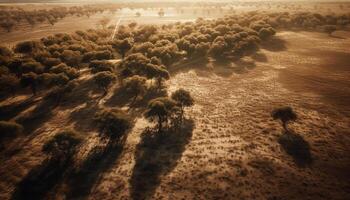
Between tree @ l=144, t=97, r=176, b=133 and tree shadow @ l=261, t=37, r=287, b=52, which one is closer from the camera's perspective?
tree @ l=144, t=97, r=176, b=133

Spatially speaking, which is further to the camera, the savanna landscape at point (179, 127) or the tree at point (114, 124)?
the tree at point (114, 124)

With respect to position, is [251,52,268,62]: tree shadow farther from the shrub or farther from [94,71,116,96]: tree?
[94,71,116,96]: tree

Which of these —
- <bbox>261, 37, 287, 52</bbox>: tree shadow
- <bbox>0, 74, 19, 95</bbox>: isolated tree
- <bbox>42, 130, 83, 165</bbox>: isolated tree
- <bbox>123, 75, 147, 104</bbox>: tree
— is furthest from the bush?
<bbox>261, 37, 287, 52</bbox>: tree shadow

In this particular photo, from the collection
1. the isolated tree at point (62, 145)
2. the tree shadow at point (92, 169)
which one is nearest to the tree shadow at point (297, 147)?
the tree shadow at point (92, 169)

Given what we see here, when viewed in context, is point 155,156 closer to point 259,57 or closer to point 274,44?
point 259,57

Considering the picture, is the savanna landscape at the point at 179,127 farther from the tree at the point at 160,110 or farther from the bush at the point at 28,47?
the bush at the point at 28,47

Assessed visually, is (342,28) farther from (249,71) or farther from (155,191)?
(155,191)

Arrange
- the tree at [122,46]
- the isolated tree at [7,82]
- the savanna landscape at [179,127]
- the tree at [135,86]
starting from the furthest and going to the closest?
the tree at [122,46] < the tree at [135,86] < the isolated tree at [7,82] < the savanna landscape at [179,127]
